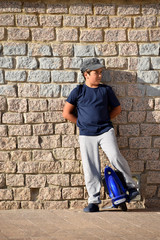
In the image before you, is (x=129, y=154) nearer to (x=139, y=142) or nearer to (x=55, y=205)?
(x=139, y=142)

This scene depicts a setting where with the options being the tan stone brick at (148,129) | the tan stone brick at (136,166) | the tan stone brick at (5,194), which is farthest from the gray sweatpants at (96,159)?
the tan stone brick at (5,194)

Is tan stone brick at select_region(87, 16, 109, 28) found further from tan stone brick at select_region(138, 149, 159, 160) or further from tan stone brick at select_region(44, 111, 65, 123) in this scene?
tan stone brick at select_region(138, 149, 159, 160)

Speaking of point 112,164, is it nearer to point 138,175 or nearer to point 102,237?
point 138,175

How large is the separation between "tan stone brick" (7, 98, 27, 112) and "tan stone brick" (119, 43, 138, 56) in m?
1.64

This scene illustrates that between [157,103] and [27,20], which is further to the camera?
[157,103]

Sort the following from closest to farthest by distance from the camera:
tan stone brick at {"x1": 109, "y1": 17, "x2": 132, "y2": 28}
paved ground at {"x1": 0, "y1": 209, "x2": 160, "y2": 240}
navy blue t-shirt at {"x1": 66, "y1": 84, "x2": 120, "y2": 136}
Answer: paved ground at {"x1": 0, "y1": 209, "x2": 160, "y2": 240} < navy blue t-shirt at {"x1": 66, "y1": 84, "x2": 120, "y2": 136} < tan stone brick at {"x1": 109, "y1": 17, "x2": 132, "y2": 28}

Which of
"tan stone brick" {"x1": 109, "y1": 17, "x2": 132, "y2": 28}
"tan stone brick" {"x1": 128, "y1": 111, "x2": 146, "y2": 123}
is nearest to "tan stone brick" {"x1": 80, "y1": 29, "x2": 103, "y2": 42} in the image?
"tan stone brick" {"x1": 109, "y1": 17, "x2": 132, "y2": 28}

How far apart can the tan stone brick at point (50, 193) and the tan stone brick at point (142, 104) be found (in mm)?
1719

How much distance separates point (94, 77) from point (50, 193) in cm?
184

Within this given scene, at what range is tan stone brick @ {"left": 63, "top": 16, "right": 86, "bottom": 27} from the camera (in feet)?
16.7

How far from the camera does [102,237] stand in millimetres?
3533

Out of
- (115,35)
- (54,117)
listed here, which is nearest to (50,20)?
(115,35)

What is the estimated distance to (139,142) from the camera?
204 inches

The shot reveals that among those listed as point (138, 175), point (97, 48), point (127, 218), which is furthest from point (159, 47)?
point (127, 218)
